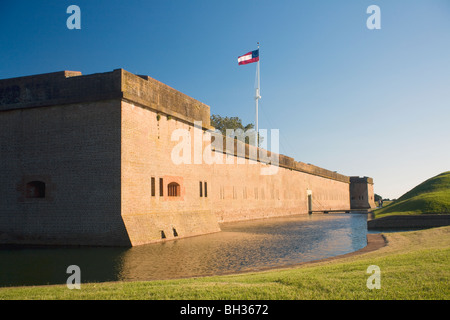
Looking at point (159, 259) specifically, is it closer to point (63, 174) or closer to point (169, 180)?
point (63, 174)

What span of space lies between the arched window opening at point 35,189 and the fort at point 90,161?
35mm

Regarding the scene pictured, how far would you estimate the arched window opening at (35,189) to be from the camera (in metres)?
14.5

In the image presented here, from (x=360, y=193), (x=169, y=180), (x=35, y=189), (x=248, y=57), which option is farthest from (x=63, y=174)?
(x=360, y=193)

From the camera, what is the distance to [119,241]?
42.1 feet

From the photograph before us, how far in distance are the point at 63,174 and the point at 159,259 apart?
5.97 m

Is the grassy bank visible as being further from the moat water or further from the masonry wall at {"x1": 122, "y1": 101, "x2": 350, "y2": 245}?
the masonry wall at {"x1": 122, "y1": 101, "x2": 350, "y2": 245}

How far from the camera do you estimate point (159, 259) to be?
34.0ft

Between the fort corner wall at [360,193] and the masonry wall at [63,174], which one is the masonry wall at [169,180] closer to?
the masonry wall at [63,174]

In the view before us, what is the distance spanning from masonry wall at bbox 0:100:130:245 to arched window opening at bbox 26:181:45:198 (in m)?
0.20

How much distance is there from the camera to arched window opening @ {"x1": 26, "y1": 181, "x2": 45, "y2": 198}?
14.5 metres

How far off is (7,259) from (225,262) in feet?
20.5

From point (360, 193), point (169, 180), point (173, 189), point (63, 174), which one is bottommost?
point (360, 193)

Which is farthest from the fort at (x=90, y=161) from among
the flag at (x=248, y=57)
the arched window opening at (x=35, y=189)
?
the flag at (x=248, y=57)
